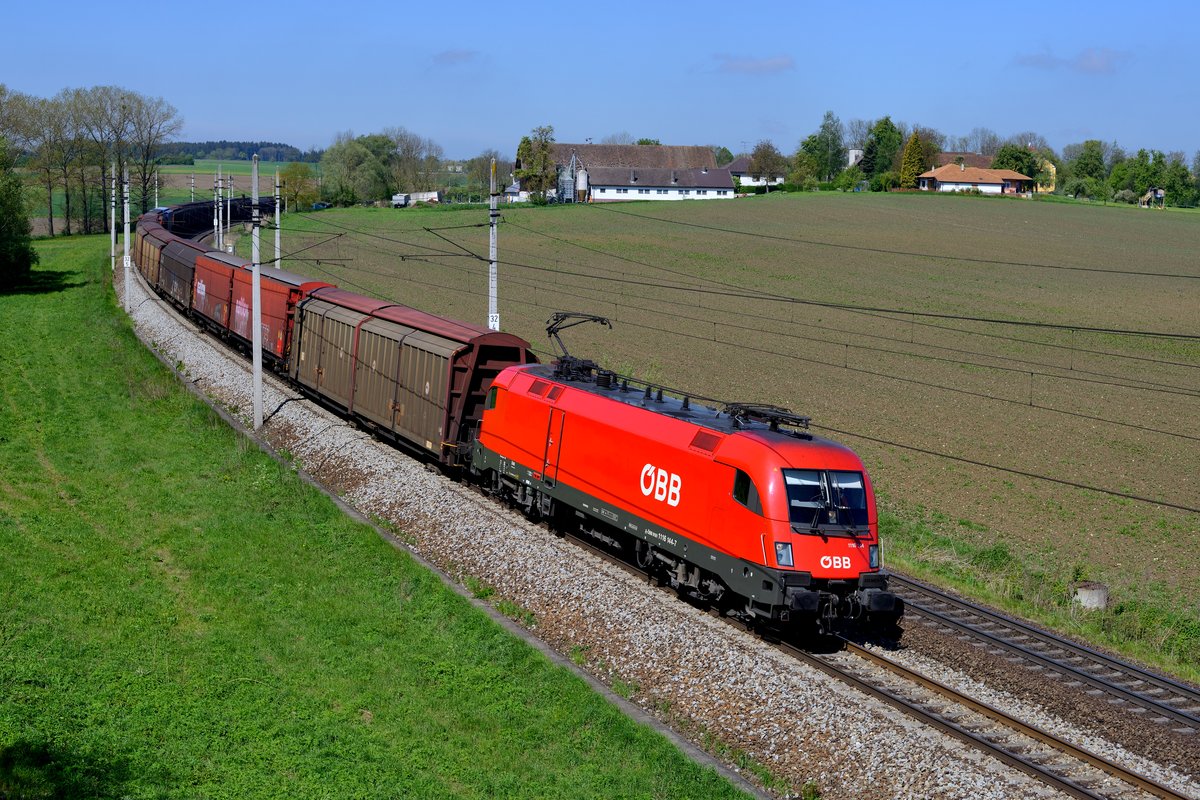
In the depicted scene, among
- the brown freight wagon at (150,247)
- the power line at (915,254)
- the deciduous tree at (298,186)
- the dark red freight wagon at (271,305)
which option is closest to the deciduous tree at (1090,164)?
the power line at (915,254)

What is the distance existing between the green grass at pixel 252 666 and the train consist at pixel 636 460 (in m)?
3.07

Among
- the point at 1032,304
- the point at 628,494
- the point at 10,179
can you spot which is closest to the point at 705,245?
the point at 1032,304

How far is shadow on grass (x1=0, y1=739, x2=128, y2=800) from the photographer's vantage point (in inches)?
461

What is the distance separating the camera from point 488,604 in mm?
18719

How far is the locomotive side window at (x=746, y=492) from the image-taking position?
52.7ft

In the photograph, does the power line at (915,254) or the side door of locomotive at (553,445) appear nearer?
the side door of locomotive at (553,445)

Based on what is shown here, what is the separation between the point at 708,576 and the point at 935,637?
3727mm

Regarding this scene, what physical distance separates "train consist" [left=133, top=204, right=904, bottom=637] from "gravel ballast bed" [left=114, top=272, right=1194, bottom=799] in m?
0.81

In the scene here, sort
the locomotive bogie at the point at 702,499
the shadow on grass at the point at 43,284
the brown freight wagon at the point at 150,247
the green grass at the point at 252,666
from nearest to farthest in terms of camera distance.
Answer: the green grass at the point at 252,666 → the locomotive bogie at the point at 702,499 → the brown freight wagon at the point at 150,247 → the shadow on grass at the point at 43,284

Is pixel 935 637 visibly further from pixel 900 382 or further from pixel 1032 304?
pixel 1032 304

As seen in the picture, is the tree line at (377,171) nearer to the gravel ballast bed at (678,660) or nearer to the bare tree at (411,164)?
the bare tree at (411,164)

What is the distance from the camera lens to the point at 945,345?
49.1m

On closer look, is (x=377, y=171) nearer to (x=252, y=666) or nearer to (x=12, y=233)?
(x=12, y=233)

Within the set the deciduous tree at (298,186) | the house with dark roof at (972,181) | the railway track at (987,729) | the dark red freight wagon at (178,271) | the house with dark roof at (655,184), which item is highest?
the house with dark roof at (972,181)
